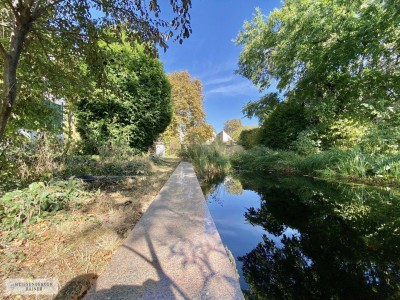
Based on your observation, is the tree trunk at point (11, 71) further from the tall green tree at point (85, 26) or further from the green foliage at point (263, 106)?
the green foliage at point (263, 106)

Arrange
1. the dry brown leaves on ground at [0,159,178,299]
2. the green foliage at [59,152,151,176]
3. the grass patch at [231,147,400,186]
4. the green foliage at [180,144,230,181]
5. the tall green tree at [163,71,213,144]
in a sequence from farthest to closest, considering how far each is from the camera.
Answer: the tall green tree at [163,71,213,144]
the green foliage at [180,144,230,181]
the grass patch at [231,147,400,186]
the green foliage at [59,152,151,176]
the dry brown leaves on ground at [0,159,178,299]

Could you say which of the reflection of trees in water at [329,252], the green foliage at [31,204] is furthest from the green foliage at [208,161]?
the green foliage at [31,204]

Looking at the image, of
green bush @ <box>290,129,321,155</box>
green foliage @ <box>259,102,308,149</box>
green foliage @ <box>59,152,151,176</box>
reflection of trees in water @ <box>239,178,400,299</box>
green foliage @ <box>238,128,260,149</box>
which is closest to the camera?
reflection of trees in water @ <box>239,178,400,299</box>

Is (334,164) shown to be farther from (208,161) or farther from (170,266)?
(170,266)

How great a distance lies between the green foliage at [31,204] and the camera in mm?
1742

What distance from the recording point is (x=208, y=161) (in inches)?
246

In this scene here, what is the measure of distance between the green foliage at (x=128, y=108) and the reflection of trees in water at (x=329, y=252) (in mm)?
4809

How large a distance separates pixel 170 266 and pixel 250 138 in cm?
1157

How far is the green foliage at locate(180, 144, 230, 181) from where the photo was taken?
19.3 ft
